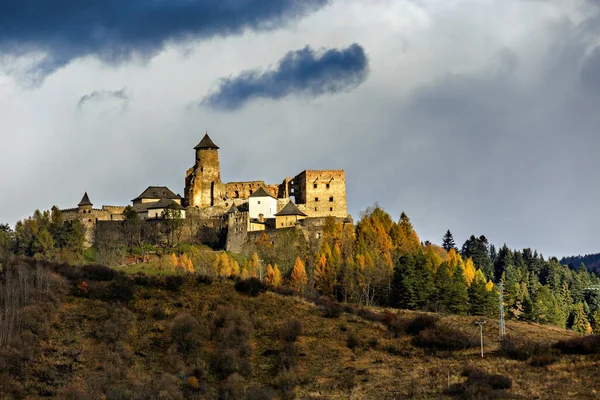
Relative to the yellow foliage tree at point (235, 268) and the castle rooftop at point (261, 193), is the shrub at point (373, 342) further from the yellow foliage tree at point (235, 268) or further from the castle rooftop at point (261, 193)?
the castle rooftop at point (261, 193)

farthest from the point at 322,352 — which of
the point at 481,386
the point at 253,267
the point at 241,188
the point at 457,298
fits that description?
the point at 241,188

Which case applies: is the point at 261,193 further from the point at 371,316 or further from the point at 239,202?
the point at 371,316

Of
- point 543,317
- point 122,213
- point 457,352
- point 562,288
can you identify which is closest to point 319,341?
point 457,352

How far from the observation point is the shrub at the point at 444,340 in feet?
199

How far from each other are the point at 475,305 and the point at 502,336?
18904mm

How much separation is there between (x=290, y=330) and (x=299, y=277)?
24.6 metres

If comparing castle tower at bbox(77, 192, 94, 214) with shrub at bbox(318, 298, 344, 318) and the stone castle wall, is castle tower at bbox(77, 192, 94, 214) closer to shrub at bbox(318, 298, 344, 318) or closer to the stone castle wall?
the stone castle wall

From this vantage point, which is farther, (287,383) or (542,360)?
(542,360)

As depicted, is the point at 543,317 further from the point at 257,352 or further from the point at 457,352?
the point at 257,352

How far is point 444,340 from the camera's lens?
61156mm

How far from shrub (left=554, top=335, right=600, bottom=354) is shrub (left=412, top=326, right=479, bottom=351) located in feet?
18.8

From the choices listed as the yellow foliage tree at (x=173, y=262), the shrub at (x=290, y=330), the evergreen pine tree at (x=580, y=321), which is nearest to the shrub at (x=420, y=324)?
the shrub at (x=290, y=330)

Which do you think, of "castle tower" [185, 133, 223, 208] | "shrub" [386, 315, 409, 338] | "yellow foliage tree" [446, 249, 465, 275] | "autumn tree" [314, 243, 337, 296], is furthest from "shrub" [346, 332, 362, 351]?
"castle tower" [185, 133, 223, 208]

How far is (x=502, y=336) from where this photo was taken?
61.1 metres
